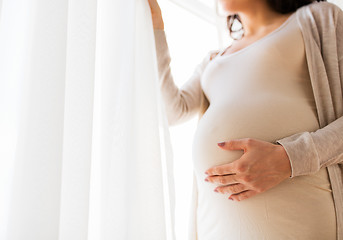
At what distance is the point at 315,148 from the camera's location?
589 millimetres

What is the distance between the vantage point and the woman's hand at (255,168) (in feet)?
1.93

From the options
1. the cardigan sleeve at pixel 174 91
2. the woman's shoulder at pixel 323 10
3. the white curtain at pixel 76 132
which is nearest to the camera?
the white curtain at pixel 76 132

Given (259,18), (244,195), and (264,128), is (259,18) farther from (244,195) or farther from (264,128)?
(244,195)

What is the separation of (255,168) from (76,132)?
39 cm

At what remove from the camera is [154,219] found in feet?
1.66

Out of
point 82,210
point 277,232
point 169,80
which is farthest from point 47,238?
point 169,80

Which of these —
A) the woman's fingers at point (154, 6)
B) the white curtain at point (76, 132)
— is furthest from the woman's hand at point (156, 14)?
the white curtain at point (76, 132)

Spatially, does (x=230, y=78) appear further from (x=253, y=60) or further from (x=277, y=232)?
(x=277, y=232)

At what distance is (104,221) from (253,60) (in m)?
0.60

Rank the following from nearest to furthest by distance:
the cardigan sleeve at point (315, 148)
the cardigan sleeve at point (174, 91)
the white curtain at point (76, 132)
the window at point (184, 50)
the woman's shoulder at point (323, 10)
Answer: the white curtain at point (76, 132)
the cardigan sleeve at point (315, 148)
the woman's shoulder at point (323, 10)
the cardigan sleeve at point (174, 91)
the window at point (184, 50)

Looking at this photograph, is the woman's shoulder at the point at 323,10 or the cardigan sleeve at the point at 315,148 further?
the woman's shoulder at the point at 323,10

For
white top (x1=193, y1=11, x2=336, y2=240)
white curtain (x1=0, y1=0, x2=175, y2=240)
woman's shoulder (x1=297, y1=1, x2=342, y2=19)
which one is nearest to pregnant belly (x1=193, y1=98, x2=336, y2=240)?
white top (x1=193, y1=11, x2=336, y2=240)

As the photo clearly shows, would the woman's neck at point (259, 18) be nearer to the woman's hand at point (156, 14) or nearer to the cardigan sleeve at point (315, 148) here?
the woman's hand at point (156, 14)

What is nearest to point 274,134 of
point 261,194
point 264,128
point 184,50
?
point 264,128
